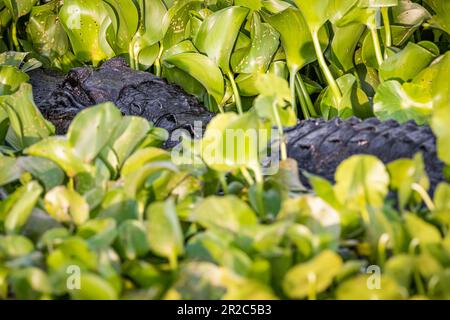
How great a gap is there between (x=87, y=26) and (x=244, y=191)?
81 cm

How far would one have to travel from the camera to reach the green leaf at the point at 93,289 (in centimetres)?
67

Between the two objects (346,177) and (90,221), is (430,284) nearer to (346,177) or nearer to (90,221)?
(346,177)

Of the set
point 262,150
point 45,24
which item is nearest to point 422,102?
point 262,150

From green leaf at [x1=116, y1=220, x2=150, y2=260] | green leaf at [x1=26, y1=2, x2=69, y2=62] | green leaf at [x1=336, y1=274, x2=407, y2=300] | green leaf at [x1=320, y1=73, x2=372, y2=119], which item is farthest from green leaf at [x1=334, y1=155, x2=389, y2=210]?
green leaf at [x1=26, y1=2, x2=69, y2=62]

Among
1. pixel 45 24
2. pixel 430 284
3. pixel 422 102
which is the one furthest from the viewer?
pixel 45 24

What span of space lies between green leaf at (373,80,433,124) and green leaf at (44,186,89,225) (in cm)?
55

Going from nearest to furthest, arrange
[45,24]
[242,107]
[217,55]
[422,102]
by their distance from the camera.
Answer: [422,102], [217,55], [242,107], [45,24]

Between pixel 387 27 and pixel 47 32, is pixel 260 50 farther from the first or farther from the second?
pixel 47 32

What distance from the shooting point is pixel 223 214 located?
740 millimetres

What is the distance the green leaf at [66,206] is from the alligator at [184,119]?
35cm

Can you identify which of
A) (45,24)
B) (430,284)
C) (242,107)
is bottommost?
(242,107)

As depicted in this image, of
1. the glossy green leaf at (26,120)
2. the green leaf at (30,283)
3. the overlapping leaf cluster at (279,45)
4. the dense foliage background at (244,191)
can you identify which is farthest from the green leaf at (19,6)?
the green leaf at (30,283)

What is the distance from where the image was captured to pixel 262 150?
34.7 inches
